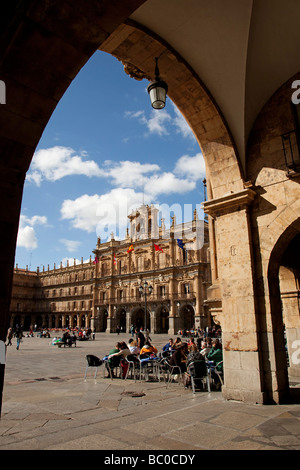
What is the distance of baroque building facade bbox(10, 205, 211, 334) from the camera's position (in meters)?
37.8

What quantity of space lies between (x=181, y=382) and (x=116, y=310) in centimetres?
3827

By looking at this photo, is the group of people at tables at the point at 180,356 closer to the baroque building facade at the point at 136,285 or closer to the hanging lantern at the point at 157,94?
the hanging lantern at the point at 157,94

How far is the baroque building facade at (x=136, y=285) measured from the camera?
1489 inches

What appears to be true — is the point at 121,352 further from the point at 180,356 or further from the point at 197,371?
the point at 197,371

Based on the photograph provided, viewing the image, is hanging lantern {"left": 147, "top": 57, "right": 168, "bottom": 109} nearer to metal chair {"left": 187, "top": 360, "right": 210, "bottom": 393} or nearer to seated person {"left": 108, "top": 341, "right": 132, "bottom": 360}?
metal chair {"left": 187, "top": 360, "right": 210, "bottom": 393}

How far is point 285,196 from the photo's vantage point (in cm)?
488

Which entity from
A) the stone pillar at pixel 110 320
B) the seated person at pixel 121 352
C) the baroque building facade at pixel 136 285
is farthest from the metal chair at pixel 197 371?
the stone pillar at pixel 110 320

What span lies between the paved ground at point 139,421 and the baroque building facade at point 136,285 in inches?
945

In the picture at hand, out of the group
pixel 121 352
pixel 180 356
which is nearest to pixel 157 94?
pixel 180 356

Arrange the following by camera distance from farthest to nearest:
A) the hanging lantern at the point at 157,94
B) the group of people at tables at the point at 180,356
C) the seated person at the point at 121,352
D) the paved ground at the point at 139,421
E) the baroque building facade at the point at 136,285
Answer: the baroque building facade at the point at 136,285
the seated person at the point at 121,352
the group of people at tables at the point at 180,356
the hanging lantern at the point at 157,94
the paved ground at the point at 139,421

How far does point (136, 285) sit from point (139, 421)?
1557 inches

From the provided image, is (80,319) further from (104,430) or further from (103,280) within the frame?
(104,430)

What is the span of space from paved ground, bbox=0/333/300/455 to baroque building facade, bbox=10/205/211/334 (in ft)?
78.7

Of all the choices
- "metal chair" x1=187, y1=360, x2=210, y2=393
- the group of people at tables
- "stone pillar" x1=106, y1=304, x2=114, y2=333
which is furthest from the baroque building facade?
"metal chair" x1=187, y1=360, x2=210, y2=393
